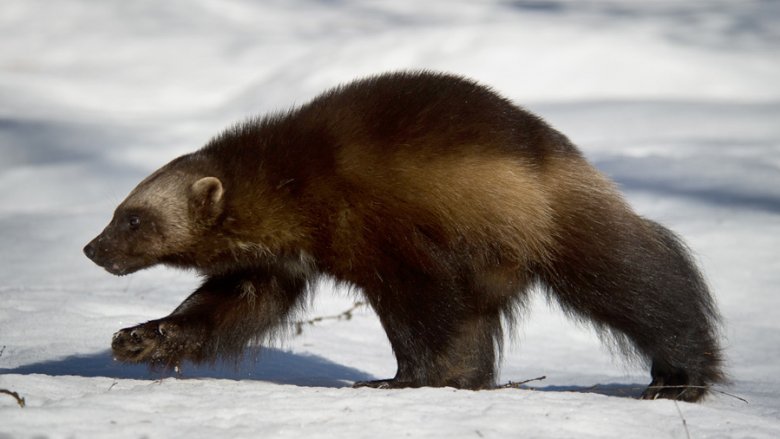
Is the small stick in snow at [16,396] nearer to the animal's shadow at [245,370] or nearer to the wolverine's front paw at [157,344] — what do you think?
the wolverine's front paw at [157,344]

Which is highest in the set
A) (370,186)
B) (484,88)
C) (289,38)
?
(289,38)

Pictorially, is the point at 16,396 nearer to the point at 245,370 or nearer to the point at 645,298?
the point at 245,370

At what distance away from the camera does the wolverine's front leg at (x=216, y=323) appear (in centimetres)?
317

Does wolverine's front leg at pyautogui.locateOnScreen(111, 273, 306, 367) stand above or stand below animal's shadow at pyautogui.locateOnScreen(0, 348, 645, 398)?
above

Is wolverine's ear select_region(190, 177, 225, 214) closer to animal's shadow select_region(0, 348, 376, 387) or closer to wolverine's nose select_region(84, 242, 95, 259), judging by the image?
wolverine's nose select_region(84, 242, 95, 259)

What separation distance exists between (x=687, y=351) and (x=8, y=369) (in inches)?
87.7

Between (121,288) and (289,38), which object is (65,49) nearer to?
(289,38)

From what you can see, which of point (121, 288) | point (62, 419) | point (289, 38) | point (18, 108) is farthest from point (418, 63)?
point (62, 419)

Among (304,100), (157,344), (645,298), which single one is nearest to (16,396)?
(157,344)

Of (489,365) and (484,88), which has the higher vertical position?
(484,88)

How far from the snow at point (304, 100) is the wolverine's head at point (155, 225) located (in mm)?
407

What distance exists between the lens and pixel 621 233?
10.4 feet

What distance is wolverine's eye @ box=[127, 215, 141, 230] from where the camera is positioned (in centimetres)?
331

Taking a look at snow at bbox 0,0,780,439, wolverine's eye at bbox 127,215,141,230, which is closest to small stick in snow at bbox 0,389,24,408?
snow at bbox 0,0,780,439
